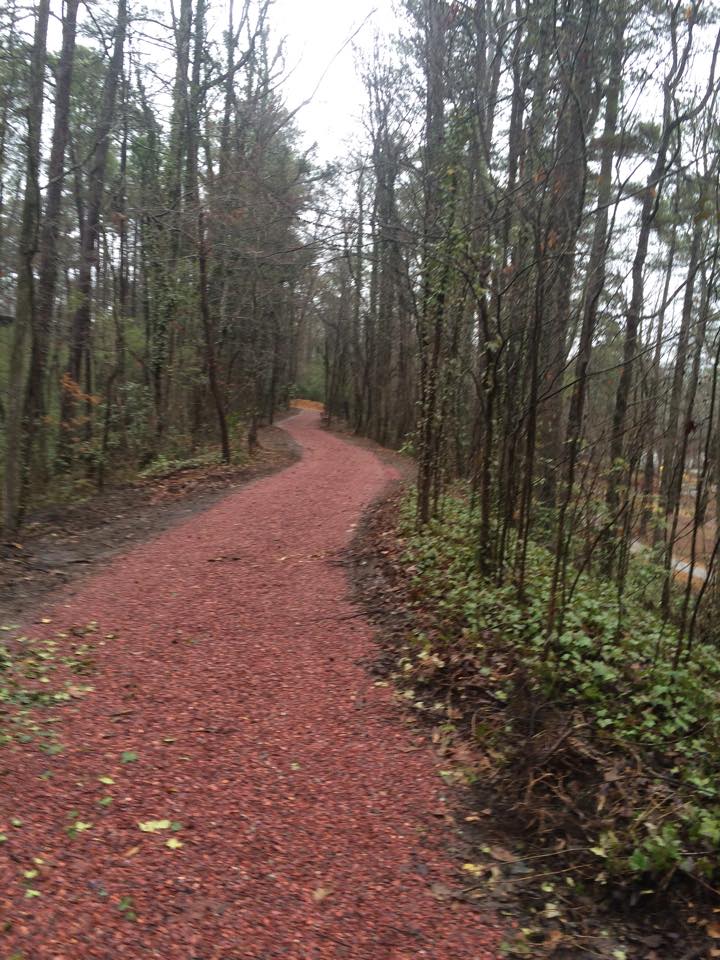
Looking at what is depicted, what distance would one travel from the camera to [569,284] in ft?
23.6

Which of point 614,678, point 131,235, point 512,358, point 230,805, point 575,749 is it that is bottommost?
point 230,805

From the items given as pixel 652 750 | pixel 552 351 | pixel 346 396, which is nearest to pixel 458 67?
pixel 552 351

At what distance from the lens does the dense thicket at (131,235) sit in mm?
11664

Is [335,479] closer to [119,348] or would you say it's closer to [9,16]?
[119,348]

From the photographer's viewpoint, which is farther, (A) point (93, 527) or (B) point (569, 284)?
(A) point (93, 527)

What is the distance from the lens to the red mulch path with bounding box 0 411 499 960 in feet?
10.1

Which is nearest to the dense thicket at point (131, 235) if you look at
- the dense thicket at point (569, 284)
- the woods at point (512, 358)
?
the woods at point (512, 358)

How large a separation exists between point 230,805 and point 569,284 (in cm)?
584

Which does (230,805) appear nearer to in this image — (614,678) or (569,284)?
(614,678)

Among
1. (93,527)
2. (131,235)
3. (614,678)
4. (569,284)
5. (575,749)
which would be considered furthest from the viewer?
(131,235)

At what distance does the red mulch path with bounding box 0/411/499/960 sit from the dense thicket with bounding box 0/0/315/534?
5.24m

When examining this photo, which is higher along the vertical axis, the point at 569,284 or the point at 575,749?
the point at 569,284

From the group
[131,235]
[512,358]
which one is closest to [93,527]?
[512,358]

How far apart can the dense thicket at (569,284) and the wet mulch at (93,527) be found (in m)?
4.29
